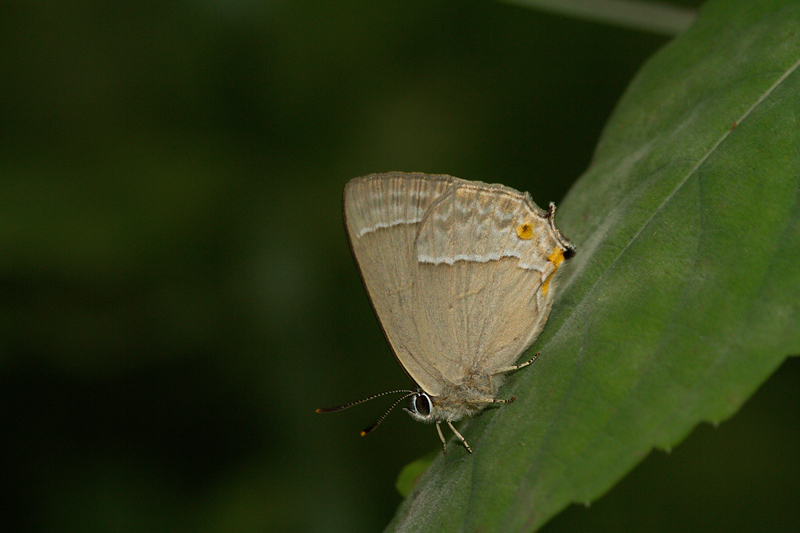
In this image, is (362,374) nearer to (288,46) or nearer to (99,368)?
(99,368)

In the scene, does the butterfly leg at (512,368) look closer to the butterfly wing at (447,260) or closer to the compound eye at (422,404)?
the butterfly wing at (447,260)

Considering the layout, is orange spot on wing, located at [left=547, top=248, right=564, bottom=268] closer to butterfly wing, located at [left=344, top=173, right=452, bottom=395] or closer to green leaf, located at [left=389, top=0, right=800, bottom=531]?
green leaf, located at [left=389, top=0, right=800, bottom=531]

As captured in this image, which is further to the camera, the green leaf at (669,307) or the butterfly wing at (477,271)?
the butterfly wing at (477,271)

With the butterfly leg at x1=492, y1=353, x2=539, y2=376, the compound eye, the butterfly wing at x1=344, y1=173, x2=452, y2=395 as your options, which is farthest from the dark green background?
the butterfly wing at x1=344, y1=173, x2=452, y2=395

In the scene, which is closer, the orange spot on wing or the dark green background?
the orange spot on wing

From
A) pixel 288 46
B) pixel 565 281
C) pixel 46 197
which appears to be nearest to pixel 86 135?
pixel 46 197

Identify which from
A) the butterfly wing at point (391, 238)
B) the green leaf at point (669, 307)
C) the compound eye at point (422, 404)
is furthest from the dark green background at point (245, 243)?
the green leaf at point (669, 307)
